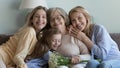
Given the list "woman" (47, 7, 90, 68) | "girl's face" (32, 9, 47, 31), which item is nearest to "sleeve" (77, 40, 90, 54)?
"woman" (47, 7, 90, 68)

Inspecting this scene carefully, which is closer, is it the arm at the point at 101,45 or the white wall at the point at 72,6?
the arm at the point at 101,45

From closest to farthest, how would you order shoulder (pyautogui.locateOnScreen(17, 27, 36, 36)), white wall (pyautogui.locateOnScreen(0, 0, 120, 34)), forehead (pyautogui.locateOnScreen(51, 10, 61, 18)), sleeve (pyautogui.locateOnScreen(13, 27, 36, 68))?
sleeve (pyautogui.locateOnScreen(13, 27, 36, 68)) → shoulder (pyautogui.locateOnScreen(17, 27, 36, 36)) → forehead (pyautogui.locateOnScreen(51, 10, 61, 18)) → white wall (pyautogui.locateOnScreen(0, 0, 120, 34))

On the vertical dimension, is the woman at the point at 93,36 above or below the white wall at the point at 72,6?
below

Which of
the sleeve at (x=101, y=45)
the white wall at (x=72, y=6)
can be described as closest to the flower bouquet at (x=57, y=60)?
the sleeve at (x=101, y=45)

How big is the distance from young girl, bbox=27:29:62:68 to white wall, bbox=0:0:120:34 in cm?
98

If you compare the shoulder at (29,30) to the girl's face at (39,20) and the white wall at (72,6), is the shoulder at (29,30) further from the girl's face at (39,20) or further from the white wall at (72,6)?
the white wall at (72,6)

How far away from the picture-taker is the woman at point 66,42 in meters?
2.31

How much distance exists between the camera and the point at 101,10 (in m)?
3.29

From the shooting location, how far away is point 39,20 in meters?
2.41

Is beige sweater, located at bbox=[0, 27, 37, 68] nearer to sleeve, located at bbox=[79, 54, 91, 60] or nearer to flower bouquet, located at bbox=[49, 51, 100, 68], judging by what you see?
flower bouquet, located at bbox=[49, 51, 100, 68]

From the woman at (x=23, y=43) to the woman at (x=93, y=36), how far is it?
283 millimetres

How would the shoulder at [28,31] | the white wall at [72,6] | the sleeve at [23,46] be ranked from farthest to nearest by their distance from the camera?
the white wall at [72,6] → the shoulder at [28,31] → the sleeve at [23,46]

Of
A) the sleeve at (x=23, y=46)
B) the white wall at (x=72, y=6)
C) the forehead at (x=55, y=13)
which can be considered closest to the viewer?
the sleeve at (x=23, y=46)

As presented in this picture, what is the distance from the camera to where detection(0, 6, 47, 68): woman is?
227 centimetres
